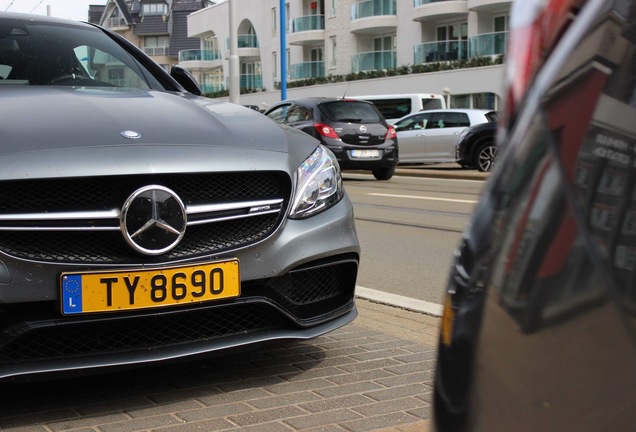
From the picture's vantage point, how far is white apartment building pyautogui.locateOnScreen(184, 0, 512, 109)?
3809 centimetres

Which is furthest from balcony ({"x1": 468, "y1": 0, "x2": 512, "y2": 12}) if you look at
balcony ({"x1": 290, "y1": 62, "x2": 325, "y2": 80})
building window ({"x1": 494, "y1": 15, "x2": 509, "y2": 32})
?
balcony ({"x1": 290, "y1": 62, "x2": 325, "y2": 80})

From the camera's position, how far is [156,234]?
323cm

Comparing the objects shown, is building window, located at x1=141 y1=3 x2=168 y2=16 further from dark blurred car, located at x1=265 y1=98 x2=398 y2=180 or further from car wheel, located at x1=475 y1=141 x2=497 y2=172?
dark blurred car, located at x1=265 y1=98 x2=398 y2=180

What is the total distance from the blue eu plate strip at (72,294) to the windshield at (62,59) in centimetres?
162

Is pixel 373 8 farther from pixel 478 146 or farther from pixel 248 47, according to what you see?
pixel 478 146

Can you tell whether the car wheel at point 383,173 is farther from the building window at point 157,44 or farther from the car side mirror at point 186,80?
the building window at point 157,44

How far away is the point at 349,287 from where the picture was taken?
3828 millimetres

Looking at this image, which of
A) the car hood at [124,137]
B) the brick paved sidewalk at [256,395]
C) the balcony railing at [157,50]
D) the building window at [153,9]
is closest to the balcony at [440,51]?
the brick paved sidewalk at [256,395]

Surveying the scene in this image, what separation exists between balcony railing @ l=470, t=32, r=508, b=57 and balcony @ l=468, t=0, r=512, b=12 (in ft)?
4.56

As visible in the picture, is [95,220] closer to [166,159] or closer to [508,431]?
[166,159]

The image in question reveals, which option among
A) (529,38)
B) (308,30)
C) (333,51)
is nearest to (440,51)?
(333,51)

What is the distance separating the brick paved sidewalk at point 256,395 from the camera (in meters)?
3.22

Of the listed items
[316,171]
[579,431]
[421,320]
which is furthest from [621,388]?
[421,320]

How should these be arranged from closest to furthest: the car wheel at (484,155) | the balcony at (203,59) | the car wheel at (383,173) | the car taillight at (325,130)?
the car taillight at (325,130) < the car wheel at (383,173) < the car wheel at (484,155) < the balcony at (203,59)
